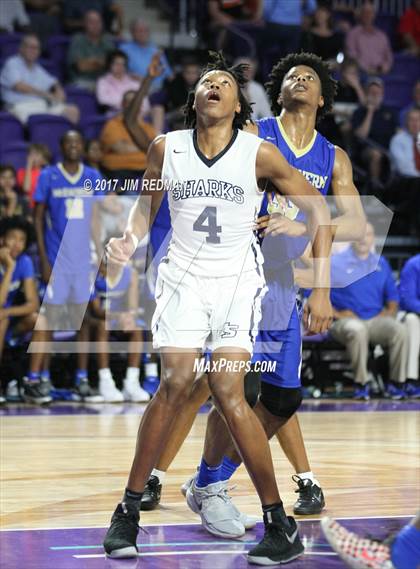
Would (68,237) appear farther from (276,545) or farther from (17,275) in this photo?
(276,545)

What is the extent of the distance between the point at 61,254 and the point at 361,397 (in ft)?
9.45

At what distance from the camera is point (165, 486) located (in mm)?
5969

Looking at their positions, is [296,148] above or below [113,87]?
below

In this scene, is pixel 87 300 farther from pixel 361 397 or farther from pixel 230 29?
pixel 230 29

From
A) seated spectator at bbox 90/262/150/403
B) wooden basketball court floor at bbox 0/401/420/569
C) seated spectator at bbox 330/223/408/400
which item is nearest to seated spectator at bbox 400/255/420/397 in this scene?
seated spectator at bbox 330/223/408/400

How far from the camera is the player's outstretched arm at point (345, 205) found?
17.4 ft

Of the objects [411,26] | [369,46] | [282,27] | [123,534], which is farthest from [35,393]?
[411,26]

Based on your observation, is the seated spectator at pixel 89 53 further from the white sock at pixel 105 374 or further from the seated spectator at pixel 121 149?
the white sock at pixel 105 374

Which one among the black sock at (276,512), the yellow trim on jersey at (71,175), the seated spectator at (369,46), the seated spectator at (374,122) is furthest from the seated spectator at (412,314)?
the black sock at (276,512)

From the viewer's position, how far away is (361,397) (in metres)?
10.1

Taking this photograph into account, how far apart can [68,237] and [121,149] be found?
1737 millimetres

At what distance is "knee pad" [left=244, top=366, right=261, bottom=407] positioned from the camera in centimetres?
488

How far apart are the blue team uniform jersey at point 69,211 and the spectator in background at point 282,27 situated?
14.2ft

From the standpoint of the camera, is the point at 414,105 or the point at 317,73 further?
the point at 414,105
